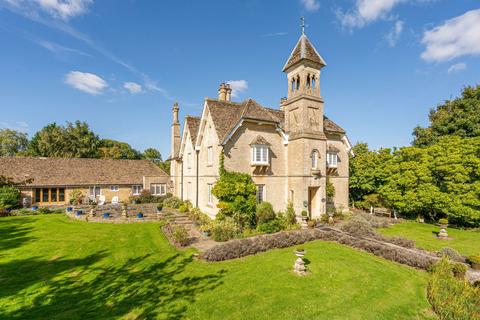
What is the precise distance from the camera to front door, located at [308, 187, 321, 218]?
2336cm

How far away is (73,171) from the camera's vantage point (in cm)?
3462

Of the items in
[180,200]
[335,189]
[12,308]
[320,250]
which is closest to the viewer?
[12,308]

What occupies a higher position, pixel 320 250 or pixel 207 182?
pixel 207 182

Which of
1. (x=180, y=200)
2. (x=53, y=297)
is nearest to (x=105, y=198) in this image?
Result: (x=180, y=200)

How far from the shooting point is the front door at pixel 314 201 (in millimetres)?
23359

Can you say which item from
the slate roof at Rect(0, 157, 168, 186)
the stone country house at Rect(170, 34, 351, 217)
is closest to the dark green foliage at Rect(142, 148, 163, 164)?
the slate roof at Rect(0, 157, 168, 186)

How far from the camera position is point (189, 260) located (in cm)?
1393

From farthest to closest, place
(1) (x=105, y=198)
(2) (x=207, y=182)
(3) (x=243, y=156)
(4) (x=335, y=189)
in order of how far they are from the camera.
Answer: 1. (1) (x=105, y=198)
2. (4) (x=335, y=189)
3. (2) (x=207, y=182)
4. (3) (x=243, y=156)

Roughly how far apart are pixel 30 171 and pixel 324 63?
40319 mm

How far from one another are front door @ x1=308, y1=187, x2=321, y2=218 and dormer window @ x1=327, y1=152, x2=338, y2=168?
4.02 m

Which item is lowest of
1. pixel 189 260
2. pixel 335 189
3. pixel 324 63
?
pixel 189 260

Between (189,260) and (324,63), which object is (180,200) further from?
(324,63)

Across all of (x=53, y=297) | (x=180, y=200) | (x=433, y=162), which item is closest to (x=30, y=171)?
(x=180, y=200)

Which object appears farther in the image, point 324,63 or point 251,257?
point 324,63
